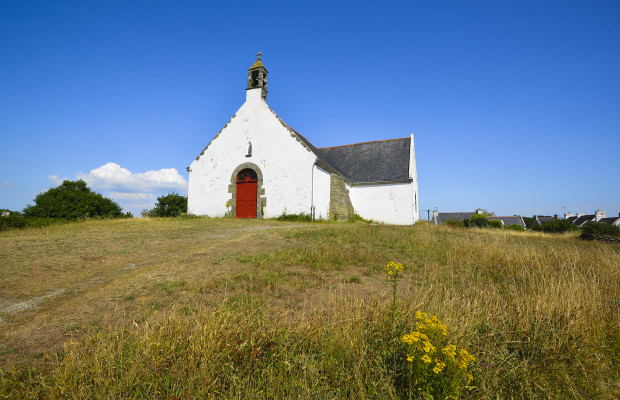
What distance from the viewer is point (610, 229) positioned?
17734 millimetres

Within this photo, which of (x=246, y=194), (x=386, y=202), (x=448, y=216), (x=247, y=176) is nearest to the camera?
(x=246, y=194)

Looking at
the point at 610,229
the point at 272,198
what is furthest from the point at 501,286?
the point at 610,229

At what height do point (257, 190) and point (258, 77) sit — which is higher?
point (258, 77)

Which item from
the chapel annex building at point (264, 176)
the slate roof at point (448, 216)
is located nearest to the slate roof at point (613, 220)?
the slate roof at point (448, 216)

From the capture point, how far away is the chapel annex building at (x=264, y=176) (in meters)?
17.5

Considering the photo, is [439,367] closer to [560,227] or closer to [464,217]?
[560,227]

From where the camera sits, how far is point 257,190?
18.3 metres

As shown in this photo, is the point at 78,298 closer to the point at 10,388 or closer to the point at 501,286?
the point at 10,388

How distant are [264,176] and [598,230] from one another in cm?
2225

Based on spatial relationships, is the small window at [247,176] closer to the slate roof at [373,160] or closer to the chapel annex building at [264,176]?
the chapel annex building at [264,176]

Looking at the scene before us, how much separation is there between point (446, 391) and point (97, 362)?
2.94 metres

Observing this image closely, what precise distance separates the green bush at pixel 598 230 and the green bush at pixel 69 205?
1238 inches

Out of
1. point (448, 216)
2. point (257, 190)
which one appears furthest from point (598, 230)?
point (448, 216)

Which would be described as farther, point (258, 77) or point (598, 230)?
point (258, 77)
